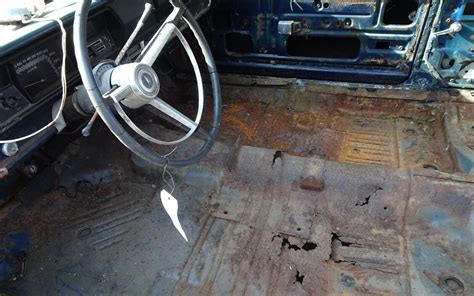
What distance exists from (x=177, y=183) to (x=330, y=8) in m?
1.35

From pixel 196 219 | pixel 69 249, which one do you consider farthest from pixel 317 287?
pixel 69 249

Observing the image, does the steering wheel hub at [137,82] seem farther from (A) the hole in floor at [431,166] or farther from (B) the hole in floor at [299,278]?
(A) the hole in floor at [431,166]

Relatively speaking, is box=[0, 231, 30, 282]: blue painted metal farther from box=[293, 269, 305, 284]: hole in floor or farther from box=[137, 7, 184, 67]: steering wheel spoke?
box=[293, 269, 305, 284]: hole in floor

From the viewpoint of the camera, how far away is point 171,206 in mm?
2201

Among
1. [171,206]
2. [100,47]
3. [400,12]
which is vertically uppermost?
[100,47]

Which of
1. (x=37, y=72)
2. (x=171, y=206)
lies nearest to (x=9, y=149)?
(x=37, y=72)

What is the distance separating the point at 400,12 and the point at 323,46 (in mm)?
493

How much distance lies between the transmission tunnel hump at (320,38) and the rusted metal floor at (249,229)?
0.68 meters

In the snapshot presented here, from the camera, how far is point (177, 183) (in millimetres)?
2270

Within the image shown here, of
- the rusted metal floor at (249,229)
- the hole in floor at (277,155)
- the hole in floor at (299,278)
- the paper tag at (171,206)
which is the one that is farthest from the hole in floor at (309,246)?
the paper tag at (171,206)

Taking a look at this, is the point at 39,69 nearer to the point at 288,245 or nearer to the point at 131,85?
the point at 131,85

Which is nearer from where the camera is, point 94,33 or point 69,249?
point 94,33

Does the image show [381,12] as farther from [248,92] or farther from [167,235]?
[167,235]

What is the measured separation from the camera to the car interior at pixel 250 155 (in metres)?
1.59
